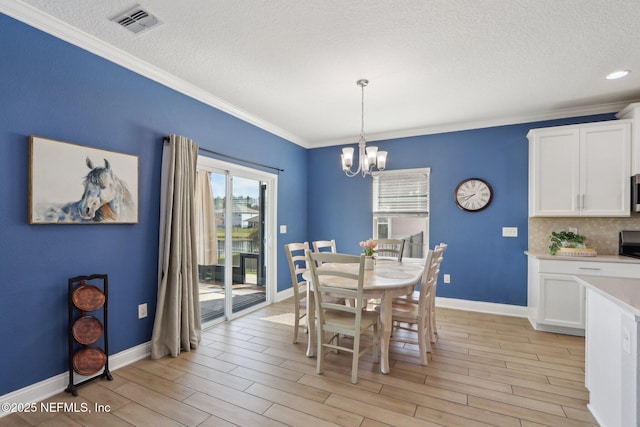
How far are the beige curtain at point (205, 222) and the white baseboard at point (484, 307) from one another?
3.32 m

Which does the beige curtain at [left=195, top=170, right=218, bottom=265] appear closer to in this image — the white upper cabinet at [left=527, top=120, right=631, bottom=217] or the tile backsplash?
the white upper cabinet at [left=527, top=120, right=631, bottom=217]

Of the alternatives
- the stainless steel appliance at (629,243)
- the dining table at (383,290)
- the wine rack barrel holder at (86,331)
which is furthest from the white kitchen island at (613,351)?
the wine rack barrel holder at (86,331)

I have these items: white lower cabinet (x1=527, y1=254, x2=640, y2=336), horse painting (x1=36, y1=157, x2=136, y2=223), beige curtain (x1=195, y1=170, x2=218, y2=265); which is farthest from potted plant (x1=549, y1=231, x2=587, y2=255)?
horse painting (x1=36, y1=157, x2=136, y2=223)

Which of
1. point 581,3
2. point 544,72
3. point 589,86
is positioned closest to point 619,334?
point 581,3

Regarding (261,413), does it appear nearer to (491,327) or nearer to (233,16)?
(233,16)

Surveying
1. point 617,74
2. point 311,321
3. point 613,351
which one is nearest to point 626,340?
point 613,351

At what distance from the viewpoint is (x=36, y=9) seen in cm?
212

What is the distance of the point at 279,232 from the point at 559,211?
375cm

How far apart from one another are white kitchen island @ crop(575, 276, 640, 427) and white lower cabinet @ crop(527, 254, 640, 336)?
1584mm

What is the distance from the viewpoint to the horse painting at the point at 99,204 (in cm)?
231

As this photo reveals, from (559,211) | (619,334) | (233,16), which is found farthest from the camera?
(559,211)

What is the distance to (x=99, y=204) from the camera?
2.54 meters

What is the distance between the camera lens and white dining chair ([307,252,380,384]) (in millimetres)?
2426

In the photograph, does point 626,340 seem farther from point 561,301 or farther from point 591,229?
point 591,229
